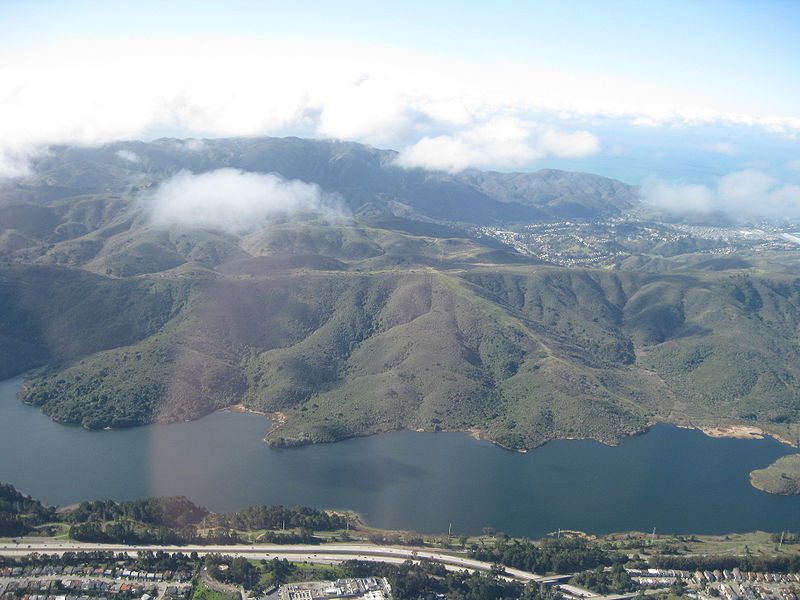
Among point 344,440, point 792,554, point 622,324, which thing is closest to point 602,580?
point 792,554

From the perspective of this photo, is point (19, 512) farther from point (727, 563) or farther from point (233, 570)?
point (727, 563)

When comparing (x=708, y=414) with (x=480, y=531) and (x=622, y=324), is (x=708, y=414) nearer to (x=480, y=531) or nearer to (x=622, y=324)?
(x=622, y=324)

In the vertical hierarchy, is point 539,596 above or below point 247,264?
below

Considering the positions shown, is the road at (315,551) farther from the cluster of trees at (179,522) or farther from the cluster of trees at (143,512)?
the cluster of trees at (143,512)

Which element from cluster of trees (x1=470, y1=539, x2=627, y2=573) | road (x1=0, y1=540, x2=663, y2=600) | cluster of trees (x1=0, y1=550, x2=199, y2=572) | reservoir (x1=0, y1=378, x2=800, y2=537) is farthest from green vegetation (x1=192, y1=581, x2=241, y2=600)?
cluster of trees (x1=470, y1=539, x2=627, y2=573)

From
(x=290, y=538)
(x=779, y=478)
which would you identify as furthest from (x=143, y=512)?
(x=779, y=478)

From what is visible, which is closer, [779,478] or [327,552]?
[327,552]
